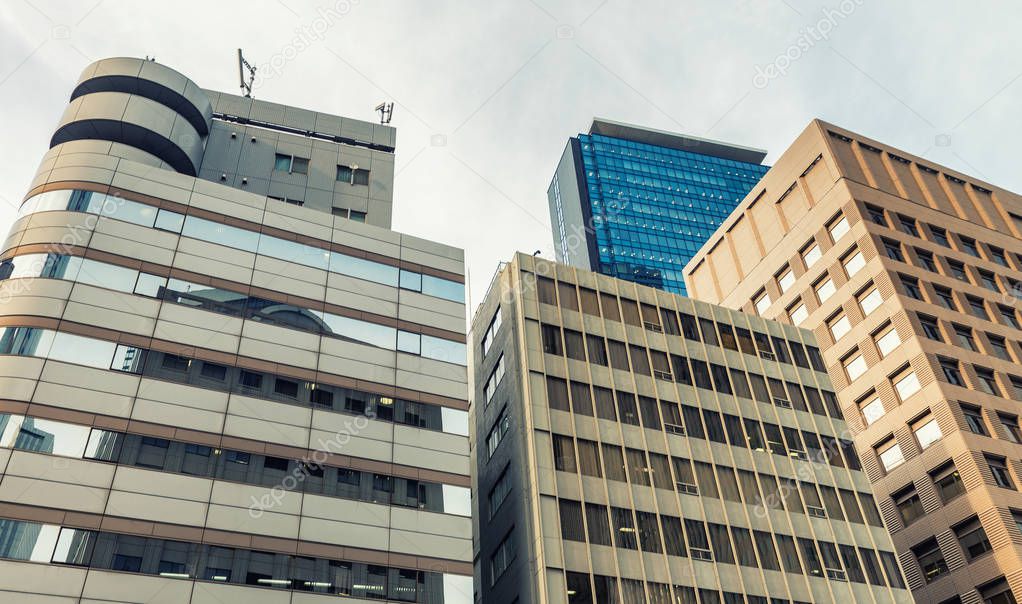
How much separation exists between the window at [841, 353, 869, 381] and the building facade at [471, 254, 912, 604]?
5149mm

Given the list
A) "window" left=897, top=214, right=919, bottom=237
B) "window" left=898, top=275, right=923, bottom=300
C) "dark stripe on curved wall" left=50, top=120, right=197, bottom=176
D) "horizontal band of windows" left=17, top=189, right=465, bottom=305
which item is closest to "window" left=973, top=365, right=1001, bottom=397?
"window" left=898, top=275, right=923, bottom=300

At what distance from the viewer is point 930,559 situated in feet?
172

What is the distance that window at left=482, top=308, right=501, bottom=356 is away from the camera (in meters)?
52.9

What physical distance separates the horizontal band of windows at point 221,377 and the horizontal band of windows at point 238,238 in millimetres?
7977

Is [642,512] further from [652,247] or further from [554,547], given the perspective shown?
[652,247]

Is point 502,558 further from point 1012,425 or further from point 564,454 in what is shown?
point 1012,425

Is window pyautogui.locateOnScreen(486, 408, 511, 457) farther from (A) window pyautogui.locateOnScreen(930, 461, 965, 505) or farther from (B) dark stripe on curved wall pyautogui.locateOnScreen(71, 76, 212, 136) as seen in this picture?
(A) window pyautogui.locateOnScreen(930, 461, 965, 505)

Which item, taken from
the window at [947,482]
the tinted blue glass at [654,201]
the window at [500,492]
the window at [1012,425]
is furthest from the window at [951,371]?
the tinted blue glass at [654,201]

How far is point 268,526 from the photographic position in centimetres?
3497

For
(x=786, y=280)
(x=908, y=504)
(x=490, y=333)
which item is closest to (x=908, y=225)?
(x=786, y=280)

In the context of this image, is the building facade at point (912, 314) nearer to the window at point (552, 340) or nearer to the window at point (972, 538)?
the window at point (972, 538)

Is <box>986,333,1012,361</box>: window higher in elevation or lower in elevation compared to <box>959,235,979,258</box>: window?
lower

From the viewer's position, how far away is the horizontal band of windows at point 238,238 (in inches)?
1660

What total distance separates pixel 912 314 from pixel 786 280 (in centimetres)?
1418
